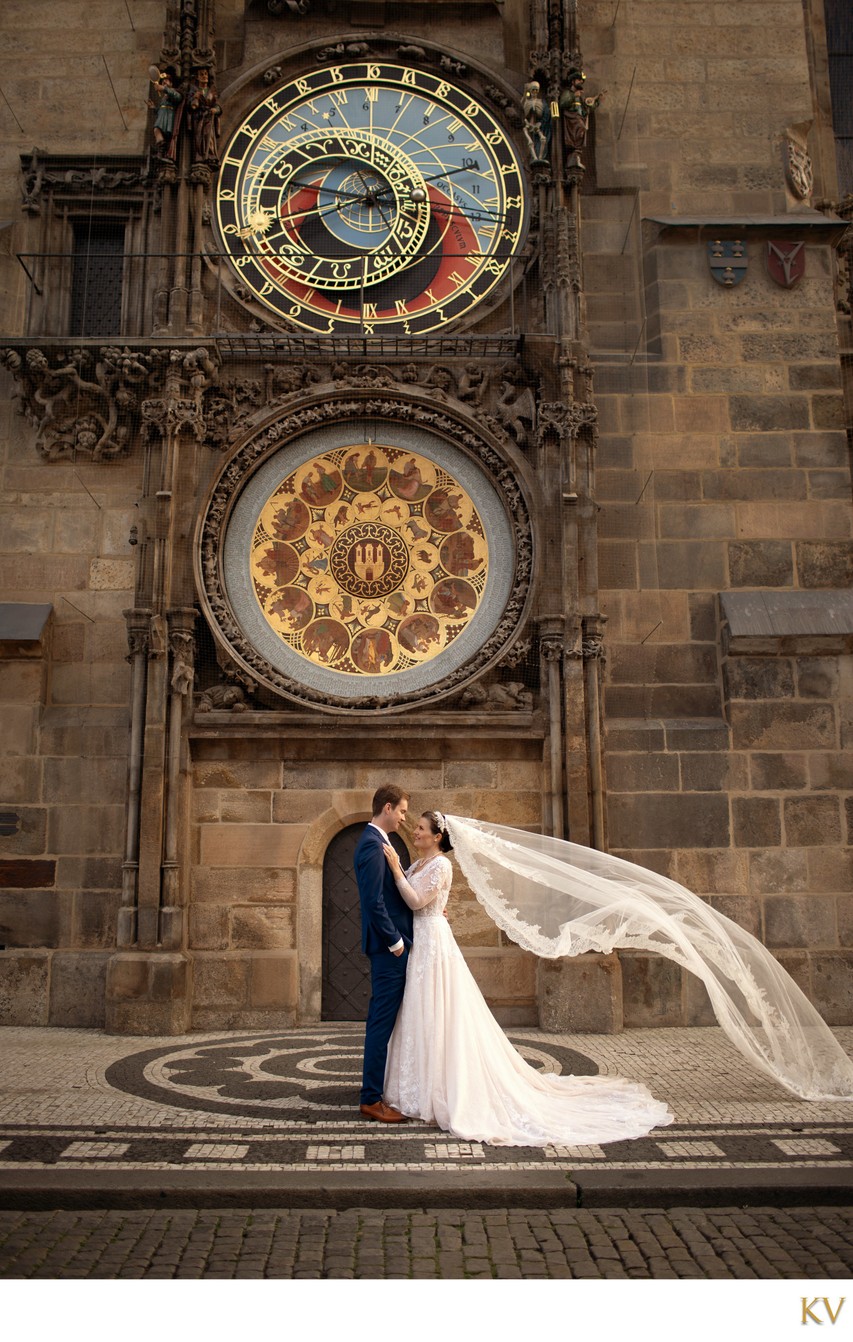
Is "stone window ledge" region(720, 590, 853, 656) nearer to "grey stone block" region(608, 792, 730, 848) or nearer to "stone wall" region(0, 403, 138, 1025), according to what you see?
"grey stone block" region(608, 792, 730, 848)

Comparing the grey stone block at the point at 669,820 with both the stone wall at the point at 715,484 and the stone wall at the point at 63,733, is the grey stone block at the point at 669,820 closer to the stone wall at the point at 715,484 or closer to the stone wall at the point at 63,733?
the stone wall at the point at 715,484

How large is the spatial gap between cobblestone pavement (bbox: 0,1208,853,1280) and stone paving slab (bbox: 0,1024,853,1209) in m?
0.12

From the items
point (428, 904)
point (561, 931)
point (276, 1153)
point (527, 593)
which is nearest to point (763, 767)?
point (527, 593)

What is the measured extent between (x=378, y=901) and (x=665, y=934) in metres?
1.88

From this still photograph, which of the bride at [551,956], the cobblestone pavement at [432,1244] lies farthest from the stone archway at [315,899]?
the cobblestone pavement at [432,1244]

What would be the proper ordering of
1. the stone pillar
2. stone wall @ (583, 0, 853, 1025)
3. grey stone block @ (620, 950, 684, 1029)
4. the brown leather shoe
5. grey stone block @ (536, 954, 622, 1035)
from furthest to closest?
stone wall @ (583, 0, 853, 1025) < grey stone block @ (620, 950, 684, 1029) < the stone pillar < grey stone block @ (536, 954, 622, 1035) < the brown leather shoe

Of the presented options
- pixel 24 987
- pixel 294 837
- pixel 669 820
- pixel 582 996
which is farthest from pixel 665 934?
pixel 24 987

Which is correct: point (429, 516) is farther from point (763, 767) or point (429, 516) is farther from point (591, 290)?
point (763, 767)

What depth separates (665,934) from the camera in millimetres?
7215

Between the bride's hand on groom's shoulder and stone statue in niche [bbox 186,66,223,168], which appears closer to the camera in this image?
the bride's hand on groom's shoulder

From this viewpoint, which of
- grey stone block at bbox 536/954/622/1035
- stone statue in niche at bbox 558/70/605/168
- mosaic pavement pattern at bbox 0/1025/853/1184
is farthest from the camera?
stone statue in niche at bbox 558/70/605/168

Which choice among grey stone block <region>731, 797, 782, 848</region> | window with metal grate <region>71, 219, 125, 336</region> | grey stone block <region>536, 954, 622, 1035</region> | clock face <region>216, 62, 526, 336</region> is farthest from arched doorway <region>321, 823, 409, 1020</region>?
window with metal grate <region>71, 219, 125, 336</region>

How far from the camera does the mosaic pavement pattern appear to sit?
18.4 ft

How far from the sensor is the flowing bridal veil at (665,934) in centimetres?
696
